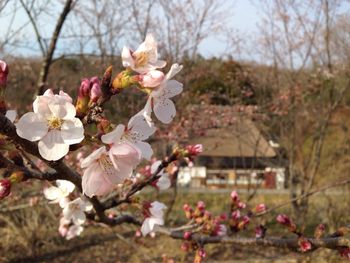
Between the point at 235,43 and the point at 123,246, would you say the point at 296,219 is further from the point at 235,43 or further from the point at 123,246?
the point at 235,43

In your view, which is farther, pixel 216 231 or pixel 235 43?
pixel 235 43

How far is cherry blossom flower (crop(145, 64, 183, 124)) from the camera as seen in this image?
3.43ft

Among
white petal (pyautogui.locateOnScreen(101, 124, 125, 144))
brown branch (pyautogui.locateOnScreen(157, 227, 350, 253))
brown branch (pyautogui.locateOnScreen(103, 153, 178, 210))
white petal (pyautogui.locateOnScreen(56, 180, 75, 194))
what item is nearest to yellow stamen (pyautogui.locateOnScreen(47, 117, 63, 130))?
white petal (pyautogui.locateOnScreen(101, 124, 125, 144))

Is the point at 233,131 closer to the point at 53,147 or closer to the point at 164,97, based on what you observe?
the point at 164,97

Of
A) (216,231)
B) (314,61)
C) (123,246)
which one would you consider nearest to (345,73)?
(314,61)

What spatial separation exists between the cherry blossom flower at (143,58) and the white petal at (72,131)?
176 millimetres

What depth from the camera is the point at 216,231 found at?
221cm

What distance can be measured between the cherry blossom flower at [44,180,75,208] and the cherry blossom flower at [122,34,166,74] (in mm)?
903

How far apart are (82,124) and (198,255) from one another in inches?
41.3

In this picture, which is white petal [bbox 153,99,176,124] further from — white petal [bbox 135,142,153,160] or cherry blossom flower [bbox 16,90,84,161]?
cherry blossom flower [bbox 16,90,84,161]

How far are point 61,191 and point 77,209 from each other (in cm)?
10

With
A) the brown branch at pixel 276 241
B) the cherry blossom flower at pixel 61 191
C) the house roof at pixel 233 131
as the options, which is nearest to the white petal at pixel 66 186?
the cherry blossom flower at pixel 61 191

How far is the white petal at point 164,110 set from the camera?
3.68 ft

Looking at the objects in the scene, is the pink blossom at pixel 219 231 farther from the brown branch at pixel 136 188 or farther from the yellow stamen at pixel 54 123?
the yellow stamen at pixel 54 123
